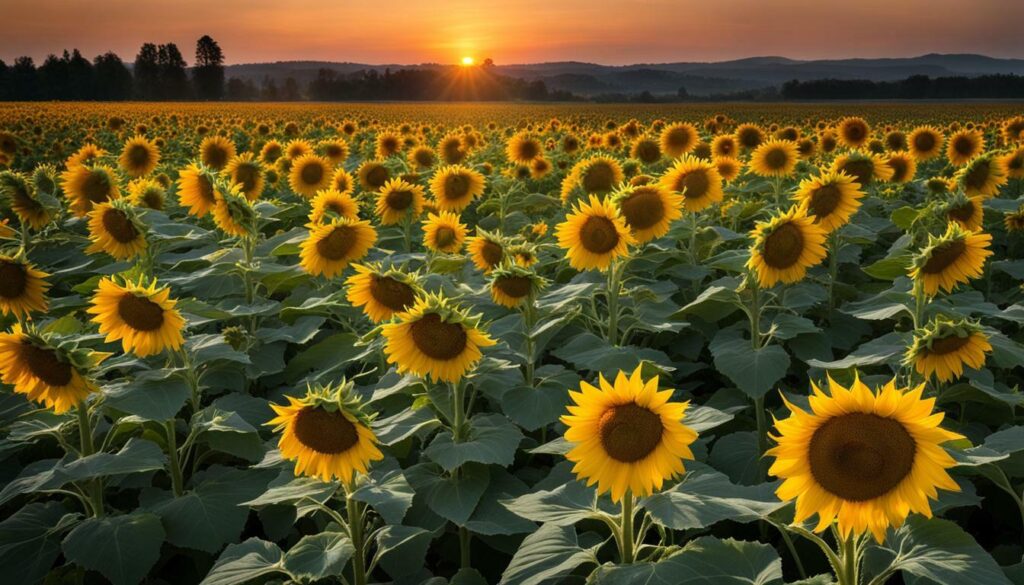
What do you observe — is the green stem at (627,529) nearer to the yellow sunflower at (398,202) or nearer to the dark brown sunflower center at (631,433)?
the dark brown sunflower center at (631,433)

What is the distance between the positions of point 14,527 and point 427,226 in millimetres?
3258

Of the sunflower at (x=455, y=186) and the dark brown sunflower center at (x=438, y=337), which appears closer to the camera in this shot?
the dark brown sunflower center at (x=438, y=337)

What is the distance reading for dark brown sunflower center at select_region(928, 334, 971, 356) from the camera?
324cm

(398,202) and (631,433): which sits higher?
(398,202)

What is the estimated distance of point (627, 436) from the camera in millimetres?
2508

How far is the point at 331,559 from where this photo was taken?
2814mm

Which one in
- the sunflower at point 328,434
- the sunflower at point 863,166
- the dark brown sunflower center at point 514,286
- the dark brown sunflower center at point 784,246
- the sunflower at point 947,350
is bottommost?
the sunflower at point 328,434

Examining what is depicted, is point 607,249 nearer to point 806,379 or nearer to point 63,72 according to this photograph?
point 806,379

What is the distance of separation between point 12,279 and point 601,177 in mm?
5078

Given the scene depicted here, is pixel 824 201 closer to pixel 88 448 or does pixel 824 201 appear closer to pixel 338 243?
pixel 338 243

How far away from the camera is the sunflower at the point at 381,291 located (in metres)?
3.94

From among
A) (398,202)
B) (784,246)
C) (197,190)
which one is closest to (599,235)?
(784,246)

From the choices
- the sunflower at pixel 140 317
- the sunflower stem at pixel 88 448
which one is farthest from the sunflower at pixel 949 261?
the sunflower stem at pixel 88 448

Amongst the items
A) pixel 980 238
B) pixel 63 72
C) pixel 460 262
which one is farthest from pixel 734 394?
pixel 63 72
